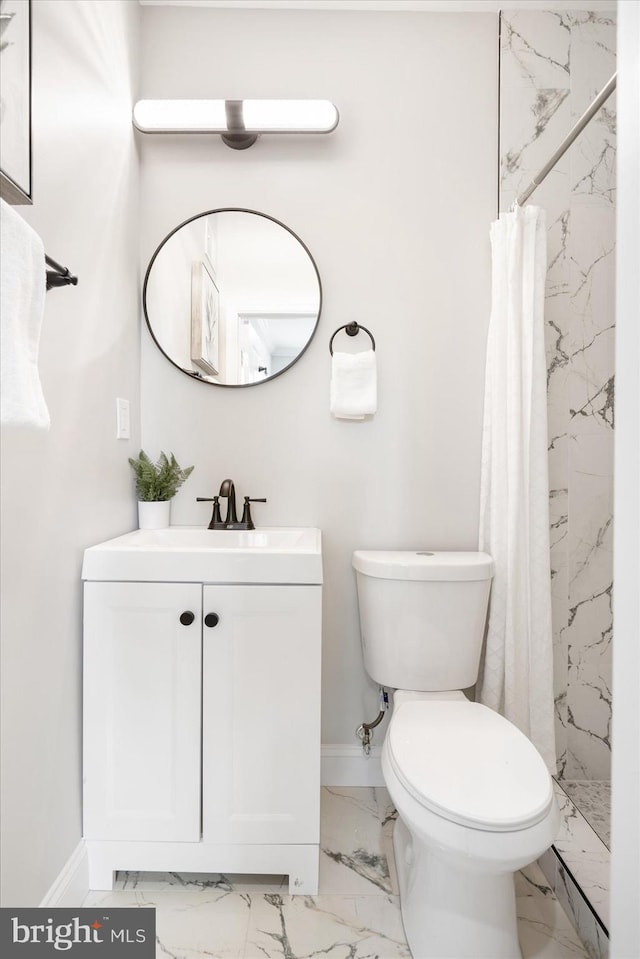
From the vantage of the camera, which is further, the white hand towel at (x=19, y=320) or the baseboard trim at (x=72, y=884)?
the baseboard trim at (x=72, y=884)

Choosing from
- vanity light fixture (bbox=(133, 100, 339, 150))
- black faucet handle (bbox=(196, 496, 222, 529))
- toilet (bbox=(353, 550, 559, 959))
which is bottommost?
toilet (bbox=(353, 550, 559, 959))

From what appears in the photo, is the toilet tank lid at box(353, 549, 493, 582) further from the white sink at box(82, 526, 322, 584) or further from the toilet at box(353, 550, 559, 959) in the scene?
the white sink at box(82, 526, 322, 584)

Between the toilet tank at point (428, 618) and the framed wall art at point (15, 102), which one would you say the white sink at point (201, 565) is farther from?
the framed wall art at point (15, 102)

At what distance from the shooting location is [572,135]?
4.73ft

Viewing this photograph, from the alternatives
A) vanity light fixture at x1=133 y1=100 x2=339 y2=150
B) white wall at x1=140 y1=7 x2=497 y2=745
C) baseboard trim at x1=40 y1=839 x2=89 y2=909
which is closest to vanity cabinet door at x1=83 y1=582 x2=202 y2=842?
baseboard trim at x1=40 y1=839 x2=89 y2=909

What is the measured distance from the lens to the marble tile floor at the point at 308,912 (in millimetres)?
1242

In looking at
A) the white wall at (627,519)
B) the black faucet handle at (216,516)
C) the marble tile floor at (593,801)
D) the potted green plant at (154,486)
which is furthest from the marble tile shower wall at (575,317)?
the potted green plant at (154,486)

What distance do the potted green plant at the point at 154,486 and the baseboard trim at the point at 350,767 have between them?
3.08 ft

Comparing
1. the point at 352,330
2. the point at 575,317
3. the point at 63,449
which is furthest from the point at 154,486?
the point at 575,317

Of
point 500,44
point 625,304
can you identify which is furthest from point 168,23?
point 625,304

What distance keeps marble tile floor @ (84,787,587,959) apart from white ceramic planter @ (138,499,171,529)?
94 centimetres

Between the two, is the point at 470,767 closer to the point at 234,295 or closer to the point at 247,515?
the point at 247,515

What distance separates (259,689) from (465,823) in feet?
1.76

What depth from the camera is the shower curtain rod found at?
1.25 m
